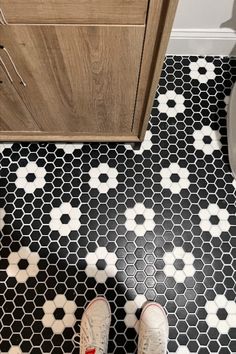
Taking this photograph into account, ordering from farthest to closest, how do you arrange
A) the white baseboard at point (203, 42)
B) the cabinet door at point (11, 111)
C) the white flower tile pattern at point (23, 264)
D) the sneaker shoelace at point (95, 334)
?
the white baseboard at point (203, 42) < the white flower tile pattern at point (23, 264) < the sneaker shoelace at point (95, 334) < the cabinet door at point (11, 111)

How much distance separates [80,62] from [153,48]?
17 centimetres

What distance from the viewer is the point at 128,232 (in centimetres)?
125

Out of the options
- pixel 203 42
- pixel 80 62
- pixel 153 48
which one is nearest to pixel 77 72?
pixel 80 62

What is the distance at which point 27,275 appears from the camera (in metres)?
1.21

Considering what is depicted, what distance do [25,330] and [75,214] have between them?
0.42 meters

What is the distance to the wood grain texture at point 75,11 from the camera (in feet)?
1.97

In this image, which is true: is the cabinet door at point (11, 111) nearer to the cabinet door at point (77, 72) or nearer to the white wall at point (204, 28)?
the cabinet door at point (77, 72)

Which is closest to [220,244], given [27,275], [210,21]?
[27,275]

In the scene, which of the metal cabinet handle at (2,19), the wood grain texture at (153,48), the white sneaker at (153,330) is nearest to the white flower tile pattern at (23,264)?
the white sneaker at (153,330)

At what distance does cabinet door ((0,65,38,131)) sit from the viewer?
2.87 ft

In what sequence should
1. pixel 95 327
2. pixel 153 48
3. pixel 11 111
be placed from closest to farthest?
pixel 153 48, pixel 11 111, pixel 95 327

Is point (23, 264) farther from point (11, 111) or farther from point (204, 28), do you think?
point (204, 28)

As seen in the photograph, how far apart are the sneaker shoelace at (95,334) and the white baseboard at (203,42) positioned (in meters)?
1.08

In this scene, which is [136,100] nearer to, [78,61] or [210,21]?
[78,61]
